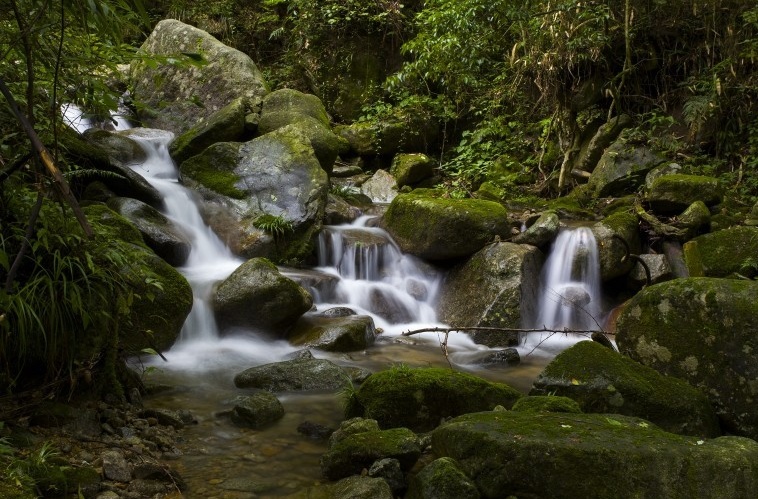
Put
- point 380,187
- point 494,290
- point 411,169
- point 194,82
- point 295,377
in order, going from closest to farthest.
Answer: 1. point 295,377
2. point 494,290
3. point 380,187
4. point 411,169
5. point 194,82

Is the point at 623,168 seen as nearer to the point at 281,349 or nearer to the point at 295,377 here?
the point at 281,349

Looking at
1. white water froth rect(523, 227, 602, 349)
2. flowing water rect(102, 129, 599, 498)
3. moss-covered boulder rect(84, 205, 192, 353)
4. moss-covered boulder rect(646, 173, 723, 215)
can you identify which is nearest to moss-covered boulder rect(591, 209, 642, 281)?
white water froth rect(523, 227, 602, 349)

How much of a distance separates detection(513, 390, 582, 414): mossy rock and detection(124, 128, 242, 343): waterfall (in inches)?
147

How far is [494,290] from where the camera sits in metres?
7.50

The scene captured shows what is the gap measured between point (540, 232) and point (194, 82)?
8824mm

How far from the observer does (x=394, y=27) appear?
48.6ft

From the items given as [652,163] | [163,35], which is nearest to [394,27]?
[163,35]

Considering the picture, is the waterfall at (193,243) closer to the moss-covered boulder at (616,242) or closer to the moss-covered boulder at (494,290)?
the moss-covered boulder at (494,290)

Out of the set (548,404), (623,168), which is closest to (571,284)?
(623,168)

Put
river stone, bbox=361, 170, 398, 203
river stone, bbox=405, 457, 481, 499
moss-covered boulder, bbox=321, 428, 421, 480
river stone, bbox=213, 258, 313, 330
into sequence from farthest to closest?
river stone, bbox=361, 170, 398, 203 < river stone, bbox=213, 258, 313, 330 < moss-covered boulder, bbox=321, 428, 421, 480 < river stone, bbox=405, 457, 481, 499

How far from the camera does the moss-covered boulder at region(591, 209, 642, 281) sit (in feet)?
26.5

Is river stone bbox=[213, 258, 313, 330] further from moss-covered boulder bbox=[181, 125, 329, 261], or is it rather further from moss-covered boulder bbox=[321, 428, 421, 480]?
moss-covered boulder bbox=[321, 428, 421, 480]

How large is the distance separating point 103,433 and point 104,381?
1.36 ft

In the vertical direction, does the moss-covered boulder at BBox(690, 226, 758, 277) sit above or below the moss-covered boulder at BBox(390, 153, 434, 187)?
below
